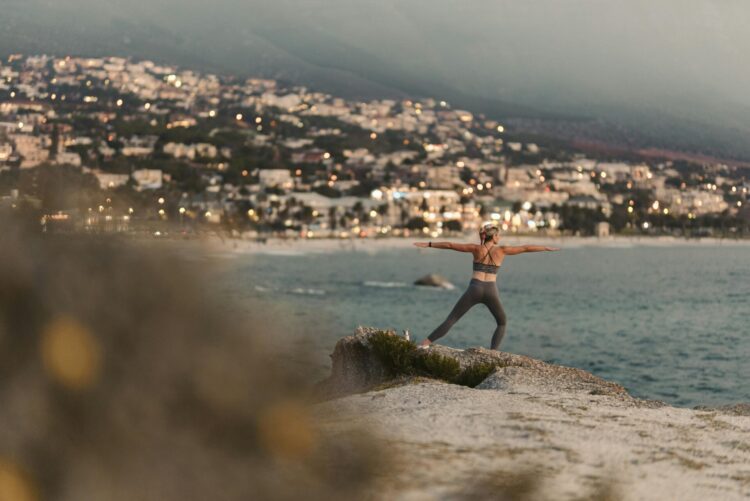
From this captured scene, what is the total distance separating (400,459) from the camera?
4.55m

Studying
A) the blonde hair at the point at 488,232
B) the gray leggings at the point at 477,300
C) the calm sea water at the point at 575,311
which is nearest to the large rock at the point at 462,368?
the gray leggings at the point at 477,300

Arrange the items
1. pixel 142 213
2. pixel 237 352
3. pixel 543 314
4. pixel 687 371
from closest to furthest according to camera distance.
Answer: pixel 237 352
pixel 142 213
pixel 687 371
pixel 543 314

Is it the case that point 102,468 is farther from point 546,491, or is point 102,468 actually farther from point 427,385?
point 427,385

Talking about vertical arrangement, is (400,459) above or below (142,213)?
below

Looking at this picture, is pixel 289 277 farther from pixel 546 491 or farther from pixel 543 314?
pixel 546 491

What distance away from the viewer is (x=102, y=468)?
3.29 meters

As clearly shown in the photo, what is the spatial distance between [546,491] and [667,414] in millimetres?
2510

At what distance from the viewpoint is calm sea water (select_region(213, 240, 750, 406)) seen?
875 inches

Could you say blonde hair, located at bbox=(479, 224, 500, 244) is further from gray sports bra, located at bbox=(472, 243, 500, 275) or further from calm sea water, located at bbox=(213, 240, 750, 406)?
calm sea water, located at bbox=(213, 240, 750, 406)

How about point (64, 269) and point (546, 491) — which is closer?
point (64, 269)

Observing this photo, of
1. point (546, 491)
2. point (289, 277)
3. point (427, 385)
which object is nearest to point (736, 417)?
point (427, 385)

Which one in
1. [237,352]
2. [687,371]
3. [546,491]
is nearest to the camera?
[237,352]

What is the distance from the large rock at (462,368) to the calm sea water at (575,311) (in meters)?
0.75

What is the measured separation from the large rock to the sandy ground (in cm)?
193
